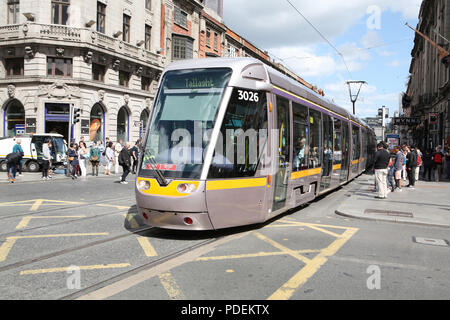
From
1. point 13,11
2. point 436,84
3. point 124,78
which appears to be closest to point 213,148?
point 13,11

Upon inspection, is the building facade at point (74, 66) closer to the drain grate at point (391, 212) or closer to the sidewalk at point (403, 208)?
the sidewalk at point (403, 208)

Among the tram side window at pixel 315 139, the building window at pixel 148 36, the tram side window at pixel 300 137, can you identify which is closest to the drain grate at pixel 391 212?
the tram side window at pixel 315 139

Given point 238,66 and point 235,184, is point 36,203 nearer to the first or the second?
point 235,184

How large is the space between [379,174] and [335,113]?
257 cm

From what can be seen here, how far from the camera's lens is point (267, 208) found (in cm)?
712

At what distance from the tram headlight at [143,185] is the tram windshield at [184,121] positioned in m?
0.15

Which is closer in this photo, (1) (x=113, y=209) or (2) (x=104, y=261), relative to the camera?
(2) (x=104, y=261)

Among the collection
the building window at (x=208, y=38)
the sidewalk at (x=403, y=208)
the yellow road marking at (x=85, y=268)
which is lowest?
the yellow road marking at (x=85, y=268)

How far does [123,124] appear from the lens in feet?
103

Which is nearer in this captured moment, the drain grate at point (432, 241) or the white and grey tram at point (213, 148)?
the white and grey tram at point (213, 148)

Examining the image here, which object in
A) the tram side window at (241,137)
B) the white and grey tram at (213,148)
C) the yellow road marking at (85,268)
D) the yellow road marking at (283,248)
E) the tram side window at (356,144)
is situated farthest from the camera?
the tram side window at (356,144)

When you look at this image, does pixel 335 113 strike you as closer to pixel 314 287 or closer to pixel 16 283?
pixel 314 287

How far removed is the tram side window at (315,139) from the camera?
33.0ft
